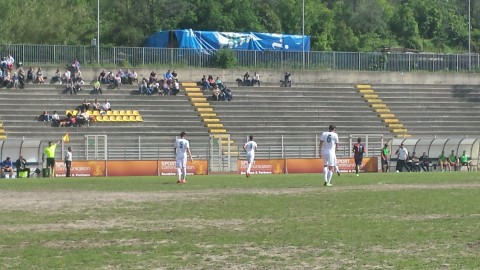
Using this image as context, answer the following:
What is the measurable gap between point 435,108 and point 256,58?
12481mm

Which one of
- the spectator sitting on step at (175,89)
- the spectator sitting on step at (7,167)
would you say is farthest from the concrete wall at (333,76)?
the spectator sitting on step at (7,167)

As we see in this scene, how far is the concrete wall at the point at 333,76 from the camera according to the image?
72.3 meters

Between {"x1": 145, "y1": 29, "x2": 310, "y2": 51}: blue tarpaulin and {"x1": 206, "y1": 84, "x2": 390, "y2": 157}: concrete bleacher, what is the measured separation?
→ 7.45 meters

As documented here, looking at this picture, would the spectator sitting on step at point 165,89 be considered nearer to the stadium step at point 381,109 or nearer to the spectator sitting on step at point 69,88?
the spectator sitting on step at point 69,88

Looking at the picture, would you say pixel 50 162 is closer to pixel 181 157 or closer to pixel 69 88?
pixel 181 157

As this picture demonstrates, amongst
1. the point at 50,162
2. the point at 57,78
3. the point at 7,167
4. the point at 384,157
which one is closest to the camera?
the point at 50,162

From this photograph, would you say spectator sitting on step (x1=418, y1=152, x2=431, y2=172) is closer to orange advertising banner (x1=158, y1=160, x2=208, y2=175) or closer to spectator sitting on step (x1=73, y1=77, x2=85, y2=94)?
orange advertising banner (x1=158, y1=160, x2=208, y2=175)

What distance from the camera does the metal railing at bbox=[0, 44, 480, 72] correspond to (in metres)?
71.0

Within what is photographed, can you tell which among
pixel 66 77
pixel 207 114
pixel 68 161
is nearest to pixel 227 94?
pixel 207 114

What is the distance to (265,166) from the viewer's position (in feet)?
191

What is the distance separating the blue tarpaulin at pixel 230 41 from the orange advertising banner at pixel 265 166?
20278mm

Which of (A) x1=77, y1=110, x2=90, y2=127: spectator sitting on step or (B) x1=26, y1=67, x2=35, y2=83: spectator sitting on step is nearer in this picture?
(A) x1=77, y1=110, x2=90, y2=127: spectator sitting on step

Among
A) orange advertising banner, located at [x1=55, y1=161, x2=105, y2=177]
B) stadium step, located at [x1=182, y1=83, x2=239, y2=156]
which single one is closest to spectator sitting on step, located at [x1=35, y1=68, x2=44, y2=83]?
stadium step, located at [x1=182, y1=83, x2=239, y2=156]

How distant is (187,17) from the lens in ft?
319
